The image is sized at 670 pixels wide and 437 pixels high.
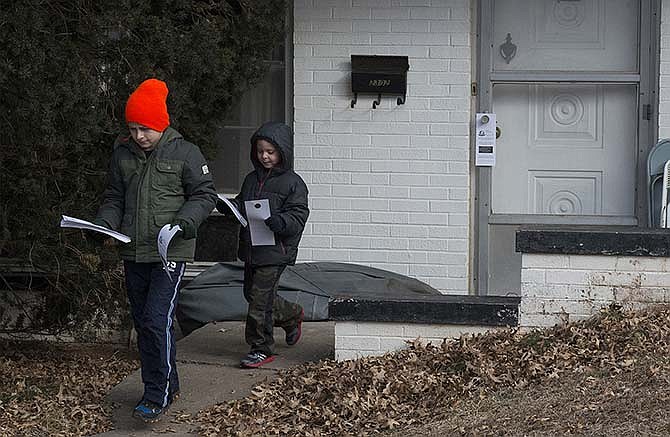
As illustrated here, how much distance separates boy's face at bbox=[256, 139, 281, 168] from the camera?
728 cm

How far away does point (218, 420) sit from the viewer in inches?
256

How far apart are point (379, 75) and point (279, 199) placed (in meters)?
2.47

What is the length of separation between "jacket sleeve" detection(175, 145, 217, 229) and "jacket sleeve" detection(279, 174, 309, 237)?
0.79 metres

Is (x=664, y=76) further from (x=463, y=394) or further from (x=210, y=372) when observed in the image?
(x=210, y=372)

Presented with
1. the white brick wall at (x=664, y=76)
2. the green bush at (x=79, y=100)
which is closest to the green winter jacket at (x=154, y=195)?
the green bush at (x=79, y=100)

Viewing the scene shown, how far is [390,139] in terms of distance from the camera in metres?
9.59

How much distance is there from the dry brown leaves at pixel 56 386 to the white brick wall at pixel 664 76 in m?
4.34

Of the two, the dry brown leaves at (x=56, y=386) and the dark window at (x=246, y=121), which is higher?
the dark window at (x=246, y=121)

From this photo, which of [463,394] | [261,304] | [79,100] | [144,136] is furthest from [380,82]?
[463,394]

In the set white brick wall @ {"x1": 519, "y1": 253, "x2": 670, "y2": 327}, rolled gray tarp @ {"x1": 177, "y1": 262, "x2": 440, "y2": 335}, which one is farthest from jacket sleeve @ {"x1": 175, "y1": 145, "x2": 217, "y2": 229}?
rolled gray tarp @ {"x1": 177, "y1": 262, "x2": 440, "y2": 335}

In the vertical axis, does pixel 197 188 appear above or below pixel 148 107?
below

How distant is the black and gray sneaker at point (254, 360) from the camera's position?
7449 mm

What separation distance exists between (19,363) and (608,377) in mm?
4078

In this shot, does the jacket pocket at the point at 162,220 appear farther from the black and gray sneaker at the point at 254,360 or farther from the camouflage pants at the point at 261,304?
the black and gray sneaker at the point at 254,360
